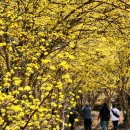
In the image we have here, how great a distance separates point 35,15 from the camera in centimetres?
1152

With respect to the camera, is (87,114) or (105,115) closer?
(105,115)

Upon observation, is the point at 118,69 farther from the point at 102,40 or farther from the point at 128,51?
the point at 102,40

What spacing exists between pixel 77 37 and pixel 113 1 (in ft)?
10.2

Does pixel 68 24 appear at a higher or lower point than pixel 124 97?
higher

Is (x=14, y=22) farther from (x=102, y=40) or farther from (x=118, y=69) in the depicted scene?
(x=118, y=69)

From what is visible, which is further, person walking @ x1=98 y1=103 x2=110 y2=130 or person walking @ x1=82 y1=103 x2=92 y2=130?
person walking @ x1=82 y1=103 x2=92 y2=130

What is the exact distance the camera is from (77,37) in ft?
45.8

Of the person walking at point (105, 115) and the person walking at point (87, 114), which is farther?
the person walking at point (87, 114)

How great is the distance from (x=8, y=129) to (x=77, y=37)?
715 cm

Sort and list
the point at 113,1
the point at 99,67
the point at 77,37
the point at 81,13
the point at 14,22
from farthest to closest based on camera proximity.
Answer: the point at 99,67
the point at 77,37
the point at 81,13
the point at 113,1
the point at 14,22

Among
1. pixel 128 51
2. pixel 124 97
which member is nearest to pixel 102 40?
pixel 128 51

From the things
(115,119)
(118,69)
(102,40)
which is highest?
(102,40)

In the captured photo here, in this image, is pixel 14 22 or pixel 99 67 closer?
pixel 14 22

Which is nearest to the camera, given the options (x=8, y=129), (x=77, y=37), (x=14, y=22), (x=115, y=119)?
(x=8, y=129)
